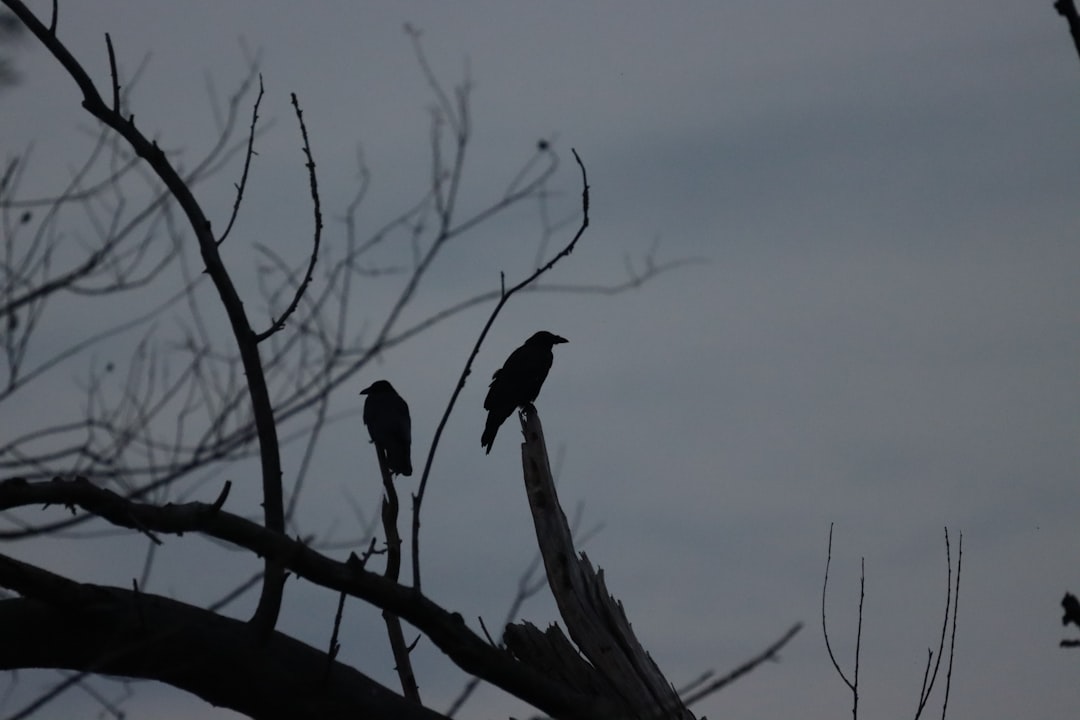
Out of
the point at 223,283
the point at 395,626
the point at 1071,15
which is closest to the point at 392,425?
the point at 395,626

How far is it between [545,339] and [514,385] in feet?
2.87

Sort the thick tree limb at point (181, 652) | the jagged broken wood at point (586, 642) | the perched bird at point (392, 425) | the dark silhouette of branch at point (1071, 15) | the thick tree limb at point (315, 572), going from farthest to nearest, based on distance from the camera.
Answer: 1. the perched bird at point (392, 425)
2. the jagged broken wood at point (586, 642)
3. the thick tree limb at point (181, 652)
4. the thick tree limb at point (315, 572)
5. the dark silhouette of branch at point (1071, 15)

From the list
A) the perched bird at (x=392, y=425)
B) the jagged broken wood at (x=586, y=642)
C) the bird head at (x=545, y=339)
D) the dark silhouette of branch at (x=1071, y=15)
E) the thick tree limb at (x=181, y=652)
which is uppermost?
the bird head at (x=545, y=339)

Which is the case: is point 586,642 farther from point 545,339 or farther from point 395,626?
point 545,339

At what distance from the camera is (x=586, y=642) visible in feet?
18.0

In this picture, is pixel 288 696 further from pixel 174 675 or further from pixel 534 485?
pixel 534 485

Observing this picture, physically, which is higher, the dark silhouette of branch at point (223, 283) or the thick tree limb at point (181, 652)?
the dark silhouette of branch at point (223, 283)

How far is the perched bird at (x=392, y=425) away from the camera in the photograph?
1156 centimetres

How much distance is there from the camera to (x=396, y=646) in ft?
18.0

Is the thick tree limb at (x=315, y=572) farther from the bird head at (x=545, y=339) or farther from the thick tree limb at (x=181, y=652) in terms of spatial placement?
the bird head at (x=545, y=339)

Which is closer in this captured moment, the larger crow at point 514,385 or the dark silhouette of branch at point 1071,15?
the dark silhouette of branch at point 1071,15

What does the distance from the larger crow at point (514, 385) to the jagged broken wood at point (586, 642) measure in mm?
5730

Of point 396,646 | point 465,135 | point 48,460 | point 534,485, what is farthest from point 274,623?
point 534,485

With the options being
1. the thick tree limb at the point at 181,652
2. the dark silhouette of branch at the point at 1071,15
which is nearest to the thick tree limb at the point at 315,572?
the thick tree limb at the point at 181,652
